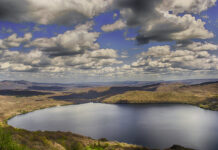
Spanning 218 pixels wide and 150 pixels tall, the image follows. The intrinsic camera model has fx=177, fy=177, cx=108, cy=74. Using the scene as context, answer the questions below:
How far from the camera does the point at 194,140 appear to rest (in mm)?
189125

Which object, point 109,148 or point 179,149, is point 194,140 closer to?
point 179,149

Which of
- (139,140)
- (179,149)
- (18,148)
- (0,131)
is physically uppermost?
(0,131)

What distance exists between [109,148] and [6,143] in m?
108

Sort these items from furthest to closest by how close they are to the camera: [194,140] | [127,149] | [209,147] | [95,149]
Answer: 1. [194,140]
2. [209,147]
3. [127,149]
4. [95,149]

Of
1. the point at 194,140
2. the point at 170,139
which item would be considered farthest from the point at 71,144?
the point at 194,140

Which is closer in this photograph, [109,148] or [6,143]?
[6,143]

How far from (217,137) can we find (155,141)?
70.7 m

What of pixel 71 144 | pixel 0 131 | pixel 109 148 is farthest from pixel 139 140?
pixel 0 131

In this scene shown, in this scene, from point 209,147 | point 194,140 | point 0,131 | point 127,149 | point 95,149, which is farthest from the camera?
point 194,140

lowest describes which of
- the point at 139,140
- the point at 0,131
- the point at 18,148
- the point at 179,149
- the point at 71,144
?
the point at 139,140

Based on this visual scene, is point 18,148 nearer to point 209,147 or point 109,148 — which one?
point 109,148

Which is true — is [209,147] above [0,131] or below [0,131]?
below

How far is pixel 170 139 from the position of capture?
640 feet

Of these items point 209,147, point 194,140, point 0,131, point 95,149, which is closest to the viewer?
point 0,131
